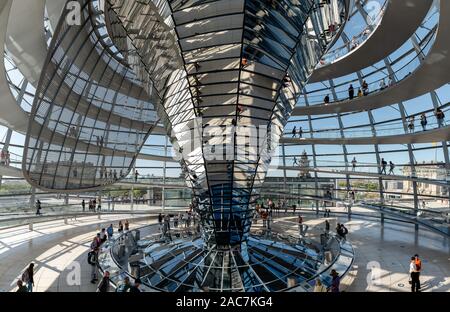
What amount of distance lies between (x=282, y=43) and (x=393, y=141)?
16058 millimetres

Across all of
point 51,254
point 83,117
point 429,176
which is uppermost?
point 83,117

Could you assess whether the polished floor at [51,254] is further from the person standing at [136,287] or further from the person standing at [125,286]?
the person standing at [136,287]

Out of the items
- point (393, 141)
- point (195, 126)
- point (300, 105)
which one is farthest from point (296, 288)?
point (300, 105)

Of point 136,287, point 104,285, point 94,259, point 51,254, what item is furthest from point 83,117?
point 136,287

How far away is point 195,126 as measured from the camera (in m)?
14.6

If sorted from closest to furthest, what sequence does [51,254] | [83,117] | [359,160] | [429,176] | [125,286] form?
[125,286], [51,254], [429,176], [83,117], [359,160]

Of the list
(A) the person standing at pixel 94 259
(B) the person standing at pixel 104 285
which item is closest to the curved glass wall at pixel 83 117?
(A) the person standing at pixel 94 259

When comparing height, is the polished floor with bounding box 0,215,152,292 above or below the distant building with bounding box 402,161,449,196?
below

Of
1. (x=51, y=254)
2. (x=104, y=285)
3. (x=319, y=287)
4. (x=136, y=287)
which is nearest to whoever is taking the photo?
(x=136, y=287)

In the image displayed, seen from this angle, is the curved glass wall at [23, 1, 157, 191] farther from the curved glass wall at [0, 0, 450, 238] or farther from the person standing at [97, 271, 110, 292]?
the person standing at [97, 271, 110, 292]

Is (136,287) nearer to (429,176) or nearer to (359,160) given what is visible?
(429,176)

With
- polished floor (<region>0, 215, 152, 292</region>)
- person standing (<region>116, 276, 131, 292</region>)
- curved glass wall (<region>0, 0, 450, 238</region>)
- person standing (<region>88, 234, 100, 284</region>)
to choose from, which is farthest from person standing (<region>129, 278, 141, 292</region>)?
curved glass wall (<region>0, 0, 450, 238</region>)
